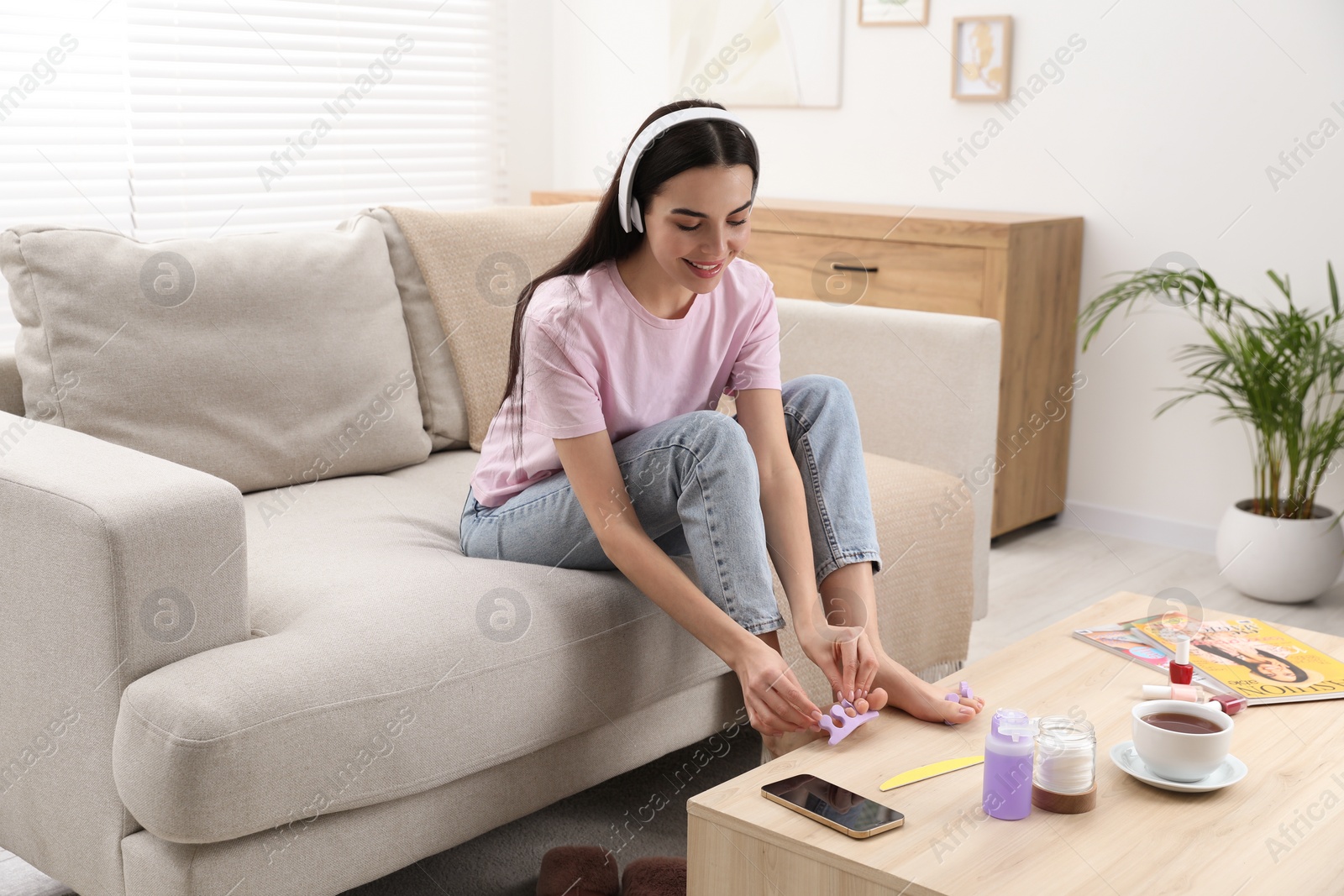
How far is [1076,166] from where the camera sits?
3.15m

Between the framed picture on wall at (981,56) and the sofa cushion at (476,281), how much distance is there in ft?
5.00

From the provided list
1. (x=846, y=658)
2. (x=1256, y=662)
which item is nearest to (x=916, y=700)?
(x=846, y=658)

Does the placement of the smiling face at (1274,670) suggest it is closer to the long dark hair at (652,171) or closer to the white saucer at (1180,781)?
the white saucer at (1180,781)

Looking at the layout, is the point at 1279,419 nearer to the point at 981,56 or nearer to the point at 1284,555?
the point at 1284,555

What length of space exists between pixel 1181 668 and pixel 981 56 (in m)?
2.25

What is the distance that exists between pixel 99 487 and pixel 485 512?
53 centimetres

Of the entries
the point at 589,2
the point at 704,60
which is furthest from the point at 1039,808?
the point at 589,2

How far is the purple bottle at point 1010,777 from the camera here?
1.13 metres

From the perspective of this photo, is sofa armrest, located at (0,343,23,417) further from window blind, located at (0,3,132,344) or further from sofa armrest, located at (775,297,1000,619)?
sofa armrest, located at (775,297,1000,619)

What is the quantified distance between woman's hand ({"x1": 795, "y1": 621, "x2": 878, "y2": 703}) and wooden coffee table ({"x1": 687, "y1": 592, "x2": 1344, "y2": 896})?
45 mm

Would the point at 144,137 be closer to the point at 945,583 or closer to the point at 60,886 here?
the point at 60,886

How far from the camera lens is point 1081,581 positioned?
2904mm

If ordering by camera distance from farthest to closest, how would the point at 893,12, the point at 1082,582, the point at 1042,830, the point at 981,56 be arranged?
the point at 893,12 → the point at 981,56 → the point at 1082,582 → the point at 1042,830

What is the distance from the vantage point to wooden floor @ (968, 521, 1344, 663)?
2.65 meters
